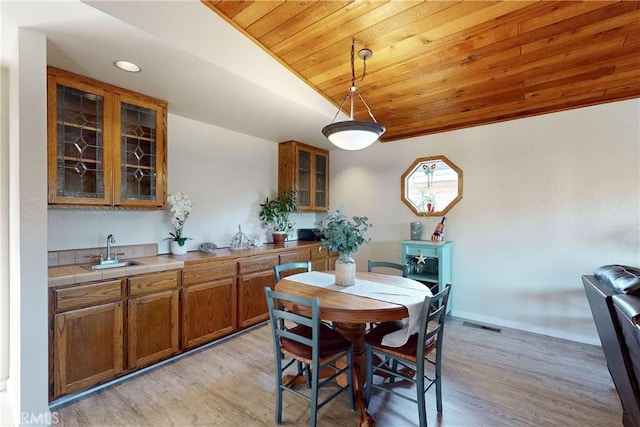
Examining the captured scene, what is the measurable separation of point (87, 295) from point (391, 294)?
2149 millimetres

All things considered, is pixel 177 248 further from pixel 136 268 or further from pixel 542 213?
pixel 542 213

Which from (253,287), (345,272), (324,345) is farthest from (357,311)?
(253,287)

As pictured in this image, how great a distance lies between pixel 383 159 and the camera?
14.0 ft

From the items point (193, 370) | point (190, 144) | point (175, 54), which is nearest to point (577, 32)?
point (175, 54)

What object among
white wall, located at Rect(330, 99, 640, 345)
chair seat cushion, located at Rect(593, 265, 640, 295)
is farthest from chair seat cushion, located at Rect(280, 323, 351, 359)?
white wall, located at Rect(330, 99, 640, 345)

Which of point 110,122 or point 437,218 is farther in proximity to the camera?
point 437,218

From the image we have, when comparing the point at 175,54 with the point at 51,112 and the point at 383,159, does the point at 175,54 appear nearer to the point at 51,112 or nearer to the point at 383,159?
the point at 51,112

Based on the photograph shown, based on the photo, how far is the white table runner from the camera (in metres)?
1.76

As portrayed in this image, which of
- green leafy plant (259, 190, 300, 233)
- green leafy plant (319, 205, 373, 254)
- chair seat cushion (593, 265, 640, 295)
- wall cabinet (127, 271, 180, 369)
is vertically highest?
green leafy plant (259, 190, 300, 233)

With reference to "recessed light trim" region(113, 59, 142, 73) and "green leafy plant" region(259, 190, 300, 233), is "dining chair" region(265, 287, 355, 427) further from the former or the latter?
"green leafy plant" region(259, 190, 300, 233)

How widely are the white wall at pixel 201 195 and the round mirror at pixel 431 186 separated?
1984 mm

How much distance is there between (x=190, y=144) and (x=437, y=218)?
3.22 m

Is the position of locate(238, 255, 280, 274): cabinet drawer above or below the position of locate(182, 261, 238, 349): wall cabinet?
above

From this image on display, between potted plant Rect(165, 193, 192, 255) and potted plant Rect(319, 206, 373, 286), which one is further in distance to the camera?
potted plant Rect(165, 193, 192, 255)
